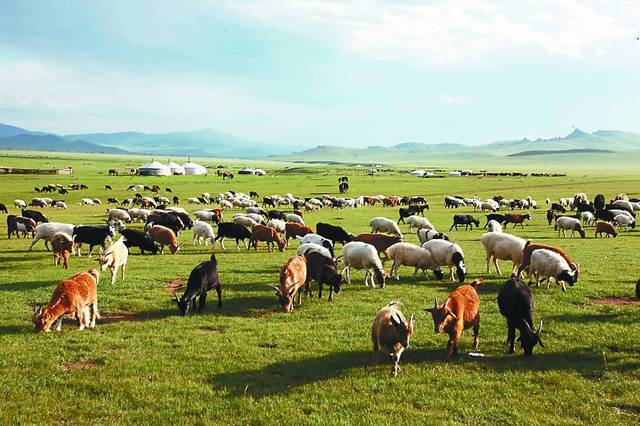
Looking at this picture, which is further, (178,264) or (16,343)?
(178,264)

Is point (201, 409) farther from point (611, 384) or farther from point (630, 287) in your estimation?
point (630, 287)

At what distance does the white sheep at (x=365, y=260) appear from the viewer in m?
17.0

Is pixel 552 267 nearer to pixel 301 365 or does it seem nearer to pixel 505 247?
pixel 505 247

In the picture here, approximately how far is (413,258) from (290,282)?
623cm

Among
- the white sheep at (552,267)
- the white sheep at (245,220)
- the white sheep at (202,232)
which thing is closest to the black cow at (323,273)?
the white sheep at (552,267)

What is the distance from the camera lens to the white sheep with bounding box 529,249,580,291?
15.9 m

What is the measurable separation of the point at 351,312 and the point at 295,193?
203 feet

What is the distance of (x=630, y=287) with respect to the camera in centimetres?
1667

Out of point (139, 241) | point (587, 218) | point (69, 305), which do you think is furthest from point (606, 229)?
point (69, 305)

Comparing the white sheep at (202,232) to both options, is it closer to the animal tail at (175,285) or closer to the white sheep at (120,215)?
the animal tail at (175,285)

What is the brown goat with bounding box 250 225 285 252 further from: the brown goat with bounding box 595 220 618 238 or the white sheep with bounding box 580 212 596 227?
the white sheep with bounding box 580 212 596 227

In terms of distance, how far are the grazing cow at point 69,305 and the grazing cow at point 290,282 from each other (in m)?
4.82

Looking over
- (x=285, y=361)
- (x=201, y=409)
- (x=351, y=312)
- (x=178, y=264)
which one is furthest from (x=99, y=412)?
(x=178, y=264)

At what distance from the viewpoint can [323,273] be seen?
15.4 m
